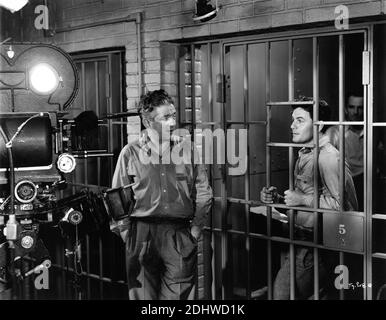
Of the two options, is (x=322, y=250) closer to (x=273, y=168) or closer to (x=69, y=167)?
(x=273, y=168)

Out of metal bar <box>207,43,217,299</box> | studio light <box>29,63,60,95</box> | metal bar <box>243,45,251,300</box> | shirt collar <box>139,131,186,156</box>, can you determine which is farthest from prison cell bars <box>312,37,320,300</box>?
studio light <box>29,63,60,95</box>

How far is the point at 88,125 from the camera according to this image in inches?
149

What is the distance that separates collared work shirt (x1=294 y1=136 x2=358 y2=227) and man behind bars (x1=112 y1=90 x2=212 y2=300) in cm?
68

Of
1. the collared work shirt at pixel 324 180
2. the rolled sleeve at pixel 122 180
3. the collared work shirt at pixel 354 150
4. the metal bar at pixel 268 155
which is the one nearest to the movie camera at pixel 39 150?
the rolled sleeve at pixel 122 180

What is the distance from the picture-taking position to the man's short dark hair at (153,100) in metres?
4.25

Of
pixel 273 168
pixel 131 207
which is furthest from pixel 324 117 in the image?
pixel 131 207

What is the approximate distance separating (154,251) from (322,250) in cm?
120

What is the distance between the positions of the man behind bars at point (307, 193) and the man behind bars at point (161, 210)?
58cm

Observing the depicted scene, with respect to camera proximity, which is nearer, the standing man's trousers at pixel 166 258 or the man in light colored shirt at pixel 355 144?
the man in light colored shirt at pixel 355 144

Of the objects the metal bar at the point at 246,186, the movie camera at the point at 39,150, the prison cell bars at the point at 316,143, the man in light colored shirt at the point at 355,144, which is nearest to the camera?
the movie camera at the point at 39,150

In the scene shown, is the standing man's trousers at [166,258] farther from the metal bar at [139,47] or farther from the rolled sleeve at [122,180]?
the metal bar at [139,47]

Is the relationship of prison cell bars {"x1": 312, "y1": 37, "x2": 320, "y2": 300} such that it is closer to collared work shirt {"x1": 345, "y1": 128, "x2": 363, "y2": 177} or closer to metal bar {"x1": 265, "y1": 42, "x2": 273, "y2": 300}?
collared work shirt {"x1": 345, "y1": 128, "x2": 363, "y2": 177}

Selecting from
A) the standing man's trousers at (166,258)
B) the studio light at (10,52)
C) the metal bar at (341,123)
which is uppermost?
the studio light at (10,52)

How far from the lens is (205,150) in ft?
14.4
